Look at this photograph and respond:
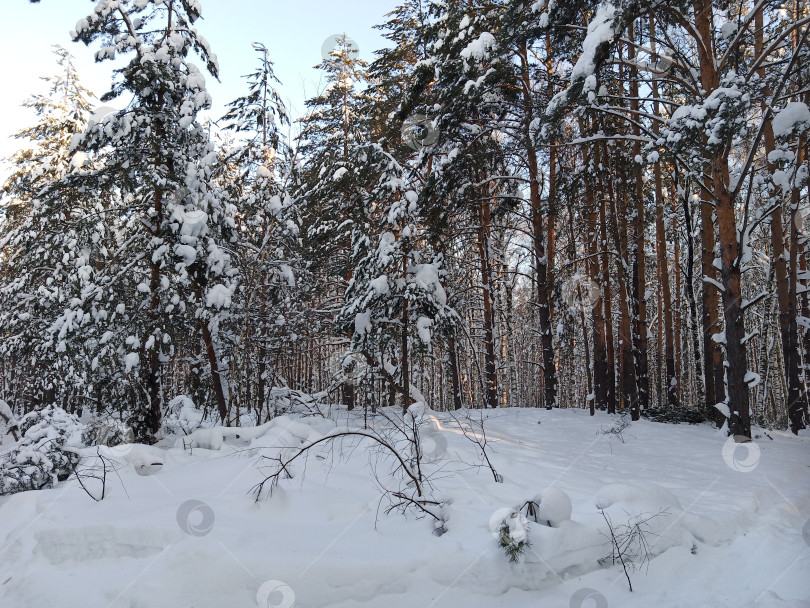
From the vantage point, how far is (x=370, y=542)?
12.3ft

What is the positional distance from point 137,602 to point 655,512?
4043 mm

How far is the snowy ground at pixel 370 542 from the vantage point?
324cm

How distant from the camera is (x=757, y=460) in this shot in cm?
604

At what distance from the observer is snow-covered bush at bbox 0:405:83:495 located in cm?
485

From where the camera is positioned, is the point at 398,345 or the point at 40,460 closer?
the point at 40,460

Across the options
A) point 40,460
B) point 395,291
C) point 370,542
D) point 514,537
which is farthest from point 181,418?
point 514,537
